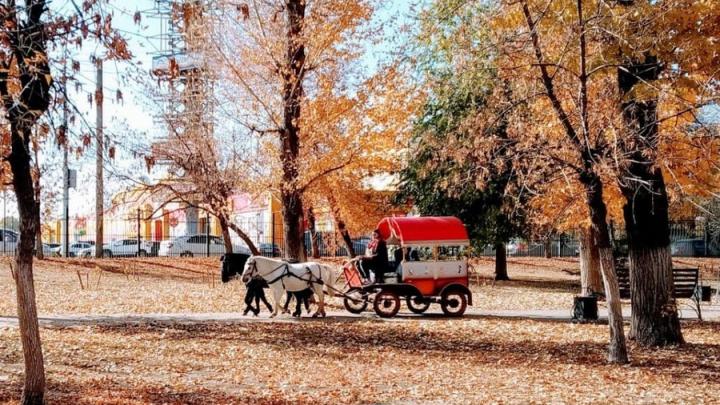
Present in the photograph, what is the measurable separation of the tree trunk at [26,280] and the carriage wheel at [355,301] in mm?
10999

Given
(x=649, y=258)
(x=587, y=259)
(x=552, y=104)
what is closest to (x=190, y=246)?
(x=587, y=259)

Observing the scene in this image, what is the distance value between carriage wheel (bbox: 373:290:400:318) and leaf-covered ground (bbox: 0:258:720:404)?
67cm

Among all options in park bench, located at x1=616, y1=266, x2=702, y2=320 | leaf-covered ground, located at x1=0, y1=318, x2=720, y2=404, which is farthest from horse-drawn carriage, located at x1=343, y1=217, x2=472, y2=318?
park bench, located at x1=616, y1=266, x2=702, y2=320

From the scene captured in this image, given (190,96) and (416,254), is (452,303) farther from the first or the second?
(190,96)

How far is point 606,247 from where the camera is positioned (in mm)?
12430

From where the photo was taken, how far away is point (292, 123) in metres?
20.7

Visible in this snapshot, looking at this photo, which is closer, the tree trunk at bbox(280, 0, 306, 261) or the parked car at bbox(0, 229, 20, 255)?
the tree trunk at bbox(280, 0, 306, 261)

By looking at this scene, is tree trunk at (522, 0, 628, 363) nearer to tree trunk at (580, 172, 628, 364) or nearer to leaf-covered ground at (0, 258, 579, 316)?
tree trunk at (580, 172, 628, 364)

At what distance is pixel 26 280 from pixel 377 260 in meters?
11.4

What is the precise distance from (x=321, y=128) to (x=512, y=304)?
7638 millimetres

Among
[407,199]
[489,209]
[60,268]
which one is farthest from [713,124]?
[60,268]

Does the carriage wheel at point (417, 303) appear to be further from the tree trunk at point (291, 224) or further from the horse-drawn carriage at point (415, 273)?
the tree trunk at point (291, 224)

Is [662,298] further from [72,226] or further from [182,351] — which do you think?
[72,226]

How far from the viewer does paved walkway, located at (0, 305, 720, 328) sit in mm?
17689
